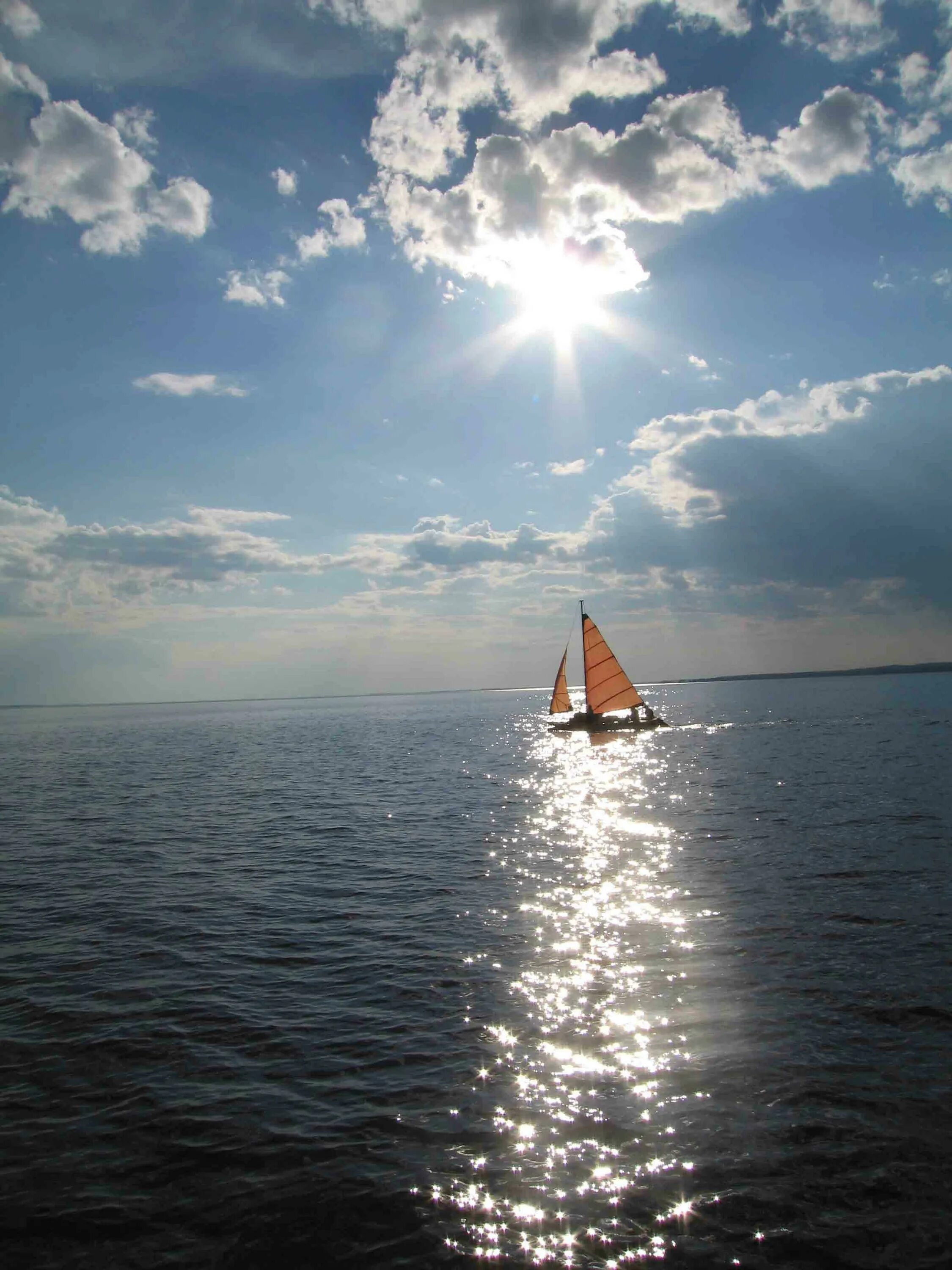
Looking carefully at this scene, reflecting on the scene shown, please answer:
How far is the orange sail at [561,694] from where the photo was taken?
102 meters

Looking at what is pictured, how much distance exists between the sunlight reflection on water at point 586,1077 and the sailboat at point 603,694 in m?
57.4

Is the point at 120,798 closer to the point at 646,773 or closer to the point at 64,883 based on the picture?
the point at 64,883

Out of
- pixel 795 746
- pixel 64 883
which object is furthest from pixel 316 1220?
pixel 795 746

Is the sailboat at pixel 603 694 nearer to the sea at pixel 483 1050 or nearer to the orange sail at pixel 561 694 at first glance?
the orange sail at pixel 561 694

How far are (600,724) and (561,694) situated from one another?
48.3 ft

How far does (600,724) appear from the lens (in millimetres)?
93062

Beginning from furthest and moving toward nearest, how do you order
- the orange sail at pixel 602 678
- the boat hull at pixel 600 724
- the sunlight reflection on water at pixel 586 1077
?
the boat hull at pixel 600 724
the orange sail at pixel 602 678
the sunlight reflection on water at pixel 586 1077

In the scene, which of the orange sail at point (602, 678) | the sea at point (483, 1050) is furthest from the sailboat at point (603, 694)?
the sea at point (483, 1050)

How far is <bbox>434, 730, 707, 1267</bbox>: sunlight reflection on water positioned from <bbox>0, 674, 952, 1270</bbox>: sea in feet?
0.18

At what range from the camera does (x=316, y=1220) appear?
8414 mm

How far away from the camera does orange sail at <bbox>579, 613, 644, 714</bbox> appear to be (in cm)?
8188

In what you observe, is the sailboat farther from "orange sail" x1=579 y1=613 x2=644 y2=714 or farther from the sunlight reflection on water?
the sunlight reflection on water

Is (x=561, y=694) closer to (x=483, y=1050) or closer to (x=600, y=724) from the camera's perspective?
(x=600, y=724)

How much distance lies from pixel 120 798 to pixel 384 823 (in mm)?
21763
